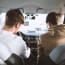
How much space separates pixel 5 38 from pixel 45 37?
503 mm

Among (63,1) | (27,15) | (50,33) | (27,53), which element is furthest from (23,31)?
(63,1)

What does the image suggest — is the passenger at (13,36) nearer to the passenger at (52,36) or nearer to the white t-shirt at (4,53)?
the white t-shirt at (4,53)

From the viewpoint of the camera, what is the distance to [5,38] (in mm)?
1510

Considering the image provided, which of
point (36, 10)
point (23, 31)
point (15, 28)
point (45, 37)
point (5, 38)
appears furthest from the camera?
point (36, 10)

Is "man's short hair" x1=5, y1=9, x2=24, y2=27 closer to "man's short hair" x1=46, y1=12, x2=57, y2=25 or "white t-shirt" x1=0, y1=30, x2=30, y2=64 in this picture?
"white t-shirt" x1=0, y1=30, x2=30, y2=64

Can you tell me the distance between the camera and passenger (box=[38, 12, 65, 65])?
1.77 metres

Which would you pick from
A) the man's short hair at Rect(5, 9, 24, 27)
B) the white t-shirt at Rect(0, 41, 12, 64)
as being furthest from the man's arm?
the man's short hair at Rect(5, 9, 24, 27)

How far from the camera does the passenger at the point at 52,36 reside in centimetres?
177

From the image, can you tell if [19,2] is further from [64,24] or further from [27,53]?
[27,53]

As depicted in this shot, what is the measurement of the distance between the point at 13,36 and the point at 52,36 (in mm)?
458

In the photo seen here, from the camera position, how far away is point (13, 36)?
5.08 feet

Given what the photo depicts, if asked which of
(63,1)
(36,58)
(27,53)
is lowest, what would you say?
(36,58)

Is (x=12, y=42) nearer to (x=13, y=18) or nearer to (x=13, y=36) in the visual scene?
(x=13, y=36)

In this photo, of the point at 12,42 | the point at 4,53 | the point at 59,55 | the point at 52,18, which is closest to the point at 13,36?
the point at 12,42
